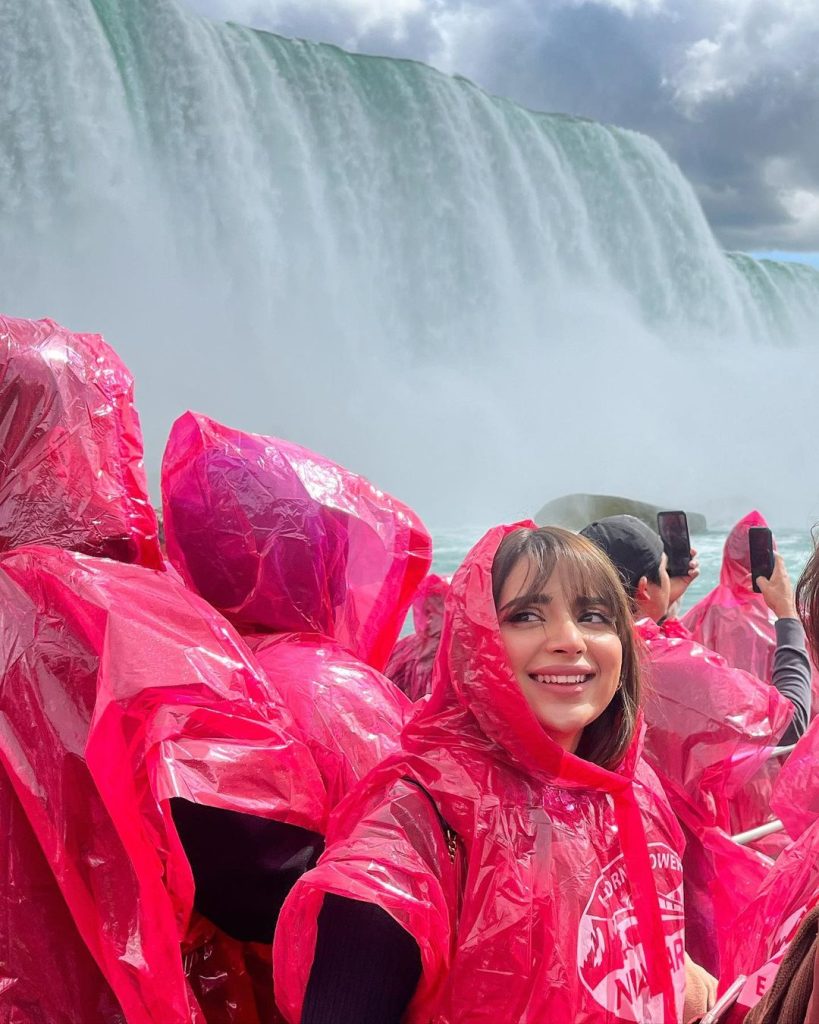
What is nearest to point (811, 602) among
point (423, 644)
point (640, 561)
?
point (640, 561)

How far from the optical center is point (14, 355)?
1.32 meters

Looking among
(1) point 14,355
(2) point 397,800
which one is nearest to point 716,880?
(2) point 397,800

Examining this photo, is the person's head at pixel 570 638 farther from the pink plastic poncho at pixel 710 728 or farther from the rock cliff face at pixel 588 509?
the rock cliff face at pixel 588 509

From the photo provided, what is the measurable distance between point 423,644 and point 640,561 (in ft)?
1.82

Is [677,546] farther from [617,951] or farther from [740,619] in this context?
[617,951]

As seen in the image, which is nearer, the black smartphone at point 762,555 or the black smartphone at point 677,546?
the black smartphone at point 762,555

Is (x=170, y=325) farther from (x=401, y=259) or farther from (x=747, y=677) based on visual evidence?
(x=747, y=677)

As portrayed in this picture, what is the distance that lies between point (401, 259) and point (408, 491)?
13.1 ft

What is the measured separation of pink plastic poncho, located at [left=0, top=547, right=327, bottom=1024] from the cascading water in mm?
13008

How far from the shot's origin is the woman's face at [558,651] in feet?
3.97

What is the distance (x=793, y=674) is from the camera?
2164mm

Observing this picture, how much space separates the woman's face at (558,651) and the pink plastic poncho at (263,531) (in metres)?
0.44

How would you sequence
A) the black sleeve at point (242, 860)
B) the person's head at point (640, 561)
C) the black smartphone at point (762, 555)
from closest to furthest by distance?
1. the black sleeve at point (242, 860)
2. the person's head at point (640, 561)
3. the black smartphone at point (762, 555)

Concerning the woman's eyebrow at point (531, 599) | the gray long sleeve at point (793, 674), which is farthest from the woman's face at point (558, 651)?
the gray long sleeve at point (793, 674)
